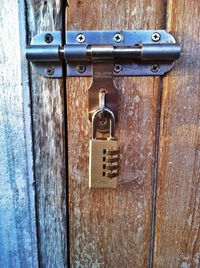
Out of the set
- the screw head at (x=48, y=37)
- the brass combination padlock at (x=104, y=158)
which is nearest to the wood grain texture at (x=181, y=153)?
the brass combination padlock at (x=104, y=158)

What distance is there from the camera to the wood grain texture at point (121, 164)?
45 cm

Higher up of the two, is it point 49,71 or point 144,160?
point 49,71

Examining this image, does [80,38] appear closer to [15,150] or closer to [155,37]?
[155,37]

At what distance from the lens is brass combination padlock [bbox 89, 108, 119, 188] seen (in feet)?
1.47

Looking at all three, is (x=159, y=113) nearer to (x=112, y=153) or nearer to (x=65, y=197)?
(x=112, y=153)

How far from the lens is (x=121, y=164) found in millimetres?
505

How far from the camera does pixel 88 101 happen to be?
1.56ft

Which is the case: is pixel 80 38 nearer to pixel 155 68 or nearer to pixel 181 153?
pixel 155 68

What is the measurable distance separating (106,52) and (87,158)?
21 centimetres

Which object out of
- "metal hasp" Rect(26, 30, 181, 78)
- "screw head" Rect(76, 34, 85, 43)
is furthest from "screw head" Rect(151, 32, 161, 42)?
"screw head" Rect(76, 34, 85, 43)

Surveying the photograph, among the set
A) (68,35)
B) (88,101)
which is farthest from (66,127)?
(68,35)

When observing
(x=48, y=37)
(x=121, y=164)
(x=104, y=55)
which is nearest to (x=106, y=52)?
(x=104, y=55)

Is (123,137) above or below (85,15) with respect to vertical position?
below

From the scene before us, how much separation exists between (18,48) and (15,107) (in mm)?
111
